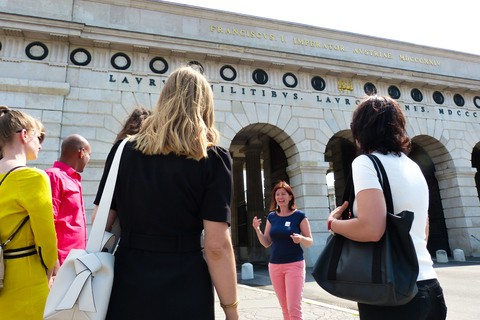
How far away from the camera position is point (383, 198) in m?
1.90

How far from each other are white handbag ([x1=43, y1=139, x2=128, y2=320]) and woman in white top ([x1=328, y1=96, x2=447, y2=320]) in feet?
4.32

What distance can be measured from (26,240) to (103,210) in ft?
3.61

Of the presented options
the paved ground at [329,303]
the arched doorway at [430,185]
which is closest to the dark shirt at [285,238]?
the paved ground at [329,303]

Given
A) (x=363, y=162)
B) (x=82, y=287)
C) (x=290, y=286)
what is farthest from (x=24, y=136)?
(x=290, y=286)

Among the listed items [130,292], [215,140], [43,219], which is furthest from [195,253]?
[43,219]

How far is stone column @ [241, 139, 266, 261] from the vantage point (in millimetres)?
17469

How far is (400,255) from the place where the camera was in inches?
71.3

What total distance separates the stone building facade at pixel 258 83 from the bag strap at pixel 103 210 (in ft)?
30.9

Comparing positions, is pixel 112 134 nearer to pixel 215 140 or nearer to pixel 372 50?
pixel 215 140

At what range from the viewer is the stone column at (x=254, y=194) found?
17.5m

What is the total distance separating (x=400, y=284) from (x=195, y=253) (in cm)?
110

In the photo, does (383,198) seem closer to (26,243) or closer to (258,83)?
(26,243)

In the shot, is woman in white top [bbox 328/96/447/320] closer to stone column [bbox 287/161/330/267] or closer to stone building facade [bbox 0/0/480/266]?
stone building facade [bbox 0/0/480/266]

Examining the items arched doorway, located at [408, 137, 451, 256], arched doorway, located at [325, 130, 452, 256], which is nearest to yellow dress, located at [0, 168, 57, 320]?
arched doorway, located at [325, 130, 452, 256]
